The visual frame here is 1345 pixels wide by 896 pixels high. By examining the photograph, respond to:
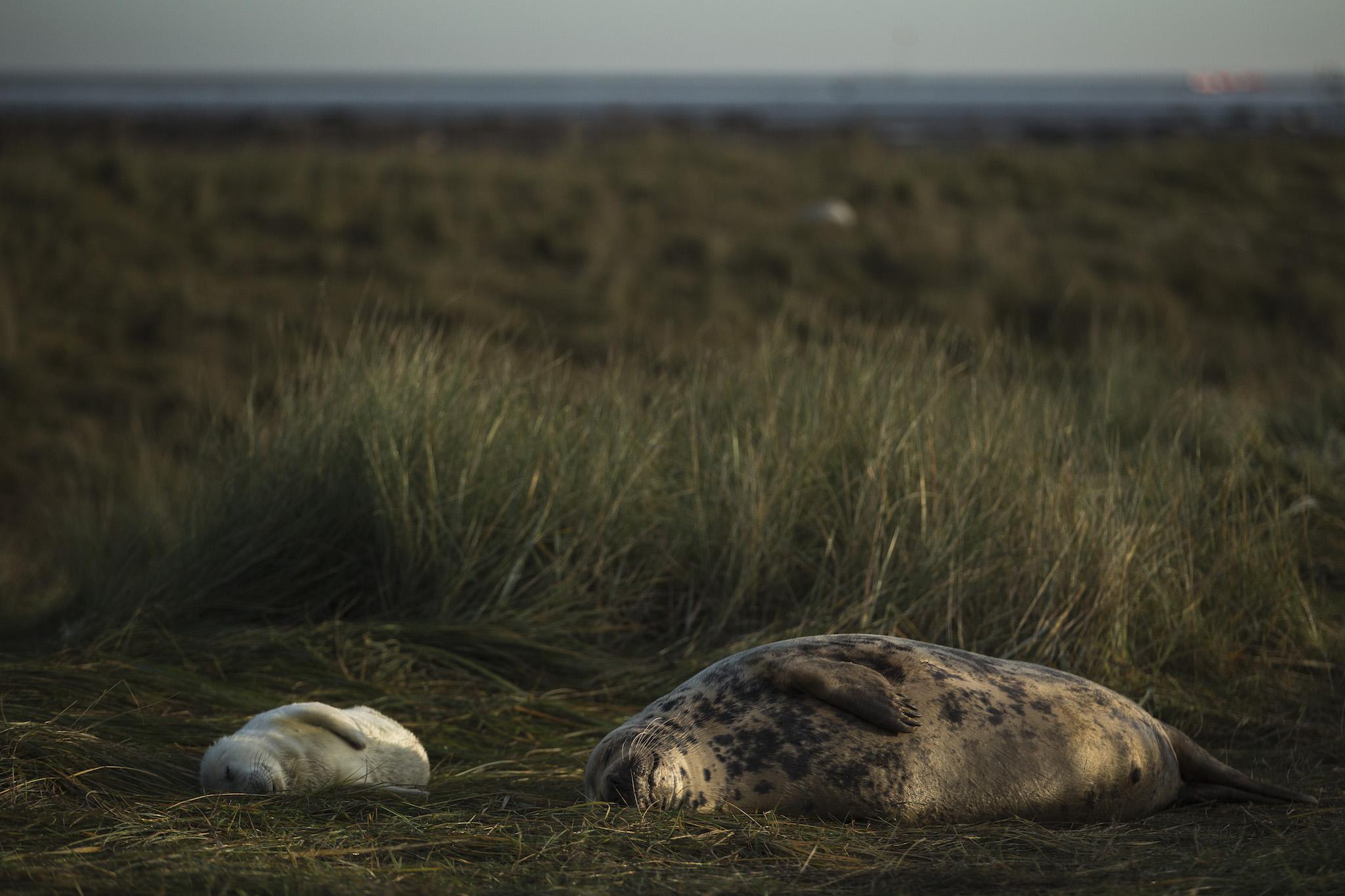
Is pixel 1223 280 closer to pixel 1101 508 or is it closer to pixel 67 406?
pixel 1101 508

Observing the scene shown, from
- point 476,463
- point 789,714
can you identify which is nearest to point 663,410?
point 476,463

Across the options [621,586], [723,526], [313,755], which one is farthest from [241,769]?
[723,526]

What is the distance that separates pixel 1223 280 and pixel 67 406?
13.1m

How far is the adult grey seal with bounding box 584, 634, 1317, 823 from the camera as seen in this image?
2.93 metres

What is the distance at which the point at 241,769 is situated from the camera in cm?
311

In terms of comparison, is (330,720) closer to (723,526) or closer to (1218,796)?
(723,526)

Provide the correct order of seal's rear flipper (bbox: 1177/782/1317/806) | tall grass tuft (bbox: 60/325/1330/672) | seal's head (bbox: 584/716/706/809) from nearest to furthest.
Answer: seal's head (bbox: 584/716/706/809) < seal's rear flipper (bbox: 1177/782/1317/806) < tall grass tuft (bbox: 60/325/1330/672)

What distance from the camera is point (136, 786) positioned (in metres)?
3.23

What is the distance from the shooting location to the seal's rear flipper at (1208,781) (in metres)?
3.22

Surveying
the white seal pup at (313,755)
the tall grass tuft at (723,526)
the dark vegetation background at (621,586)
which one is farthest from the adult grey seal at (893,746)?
the tall grass tuft at (723,526)

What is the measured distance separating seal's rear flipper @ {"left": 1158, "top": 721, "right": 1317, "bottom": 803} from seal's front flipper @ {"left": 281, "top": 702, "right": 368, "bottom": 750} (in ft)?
7.00

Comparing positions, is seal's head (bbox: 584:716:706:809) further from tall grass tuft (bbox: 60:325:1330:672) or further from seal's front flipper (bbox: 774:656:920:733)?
tall grass tuft (bbox: 60:325:1330:672)

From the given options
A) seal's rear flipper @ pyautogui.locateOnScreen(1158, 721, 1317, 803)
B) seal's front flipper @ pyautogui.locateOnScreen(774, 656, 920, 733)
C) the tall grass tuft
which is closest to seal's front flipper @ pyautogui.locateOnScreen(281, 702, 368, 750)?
seal's front flipper @ pyautogui.locateOnScreen(774, 656, 920, 733)

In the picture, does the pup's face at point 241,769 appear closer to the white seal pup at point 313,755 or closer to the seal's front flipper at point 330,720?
the white seal pup at point 313,755
